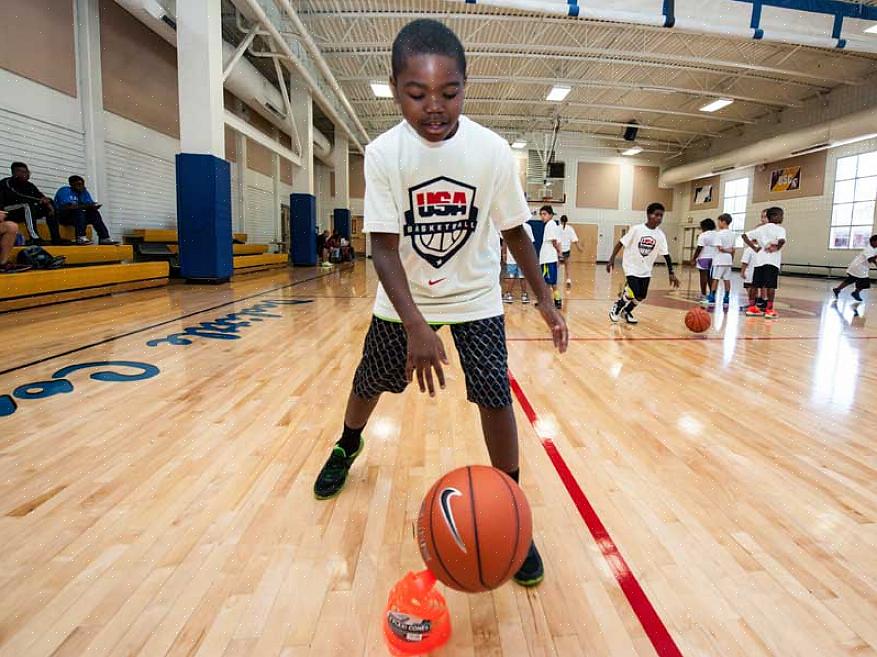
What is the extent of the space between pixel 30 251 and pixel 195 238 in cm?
348

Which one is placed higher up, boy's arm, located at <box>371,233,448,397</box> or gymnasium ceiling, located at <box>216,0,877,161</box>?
gymnasium ceiling, located at <box>216,0,877,161</box>

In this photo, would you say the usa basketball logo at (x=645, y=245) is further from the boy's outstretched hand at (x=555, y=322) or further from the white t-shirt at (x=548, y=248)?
the boy's outstretched hand at (x=555, y=322)

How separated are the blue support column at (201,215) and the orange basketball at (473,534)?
10009 millimetres

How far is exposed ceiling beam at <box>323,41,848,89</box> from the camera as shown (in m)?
12.7

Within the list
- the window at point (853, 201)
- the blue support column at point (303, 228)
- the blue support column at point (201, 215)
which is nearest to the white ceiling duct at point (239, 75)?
the blue support column at point (303, 228)

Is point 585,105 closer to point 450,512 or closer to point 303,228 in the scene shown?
point 303,228

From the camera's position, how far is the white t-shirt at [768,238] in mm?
7184

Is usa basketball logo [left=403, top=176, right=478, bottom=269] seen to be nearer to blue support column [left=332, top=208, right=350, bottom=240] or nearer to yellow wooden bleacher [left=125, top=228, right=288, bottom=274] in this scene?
yellow wooden bleacher [left=125, top=228, right=288, bottom=274]

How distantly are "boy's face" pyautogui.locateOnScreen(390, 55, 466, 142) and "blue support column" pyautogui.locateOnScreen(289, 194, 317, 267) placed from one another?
1622cm

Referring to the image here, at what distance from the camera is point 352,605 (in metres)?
1.38

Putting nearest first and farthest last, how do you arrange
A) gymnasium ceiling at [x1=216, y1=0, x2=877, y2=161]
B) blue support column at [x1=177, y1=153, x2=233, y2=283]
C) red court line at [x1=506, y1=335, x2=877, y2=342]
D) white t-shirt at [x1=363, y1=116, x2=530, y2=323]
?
white t-shirt at [x1=363, y1=116, x2=530, y2=323] < red court line at [x1=506, y1=335, x2=877, y2=342] < blue support column at [x1=177, y1=153, x2=233, y2=283] < gymnasium ceiling at [x1=216, y1=0, x2=877, y2=161]

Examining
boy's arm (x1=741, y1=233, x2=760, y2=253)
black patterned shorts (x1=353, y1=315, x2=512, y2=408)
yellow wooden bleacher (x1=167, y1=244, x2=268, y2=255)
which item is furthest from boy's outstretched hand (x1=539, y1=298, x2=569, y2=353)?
yellow wooden bleacher (x1=167, y1=244, x2=268, y2=255)

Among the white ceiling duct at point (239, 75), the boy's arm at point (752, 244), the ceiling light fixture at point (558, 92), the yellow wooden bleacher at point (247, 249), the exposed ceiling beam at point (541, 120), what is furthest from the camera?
the exposed ceiling beam at point (541, 120)

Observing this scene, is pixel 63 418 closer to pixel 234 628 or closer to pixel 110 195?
pixel 234 628
